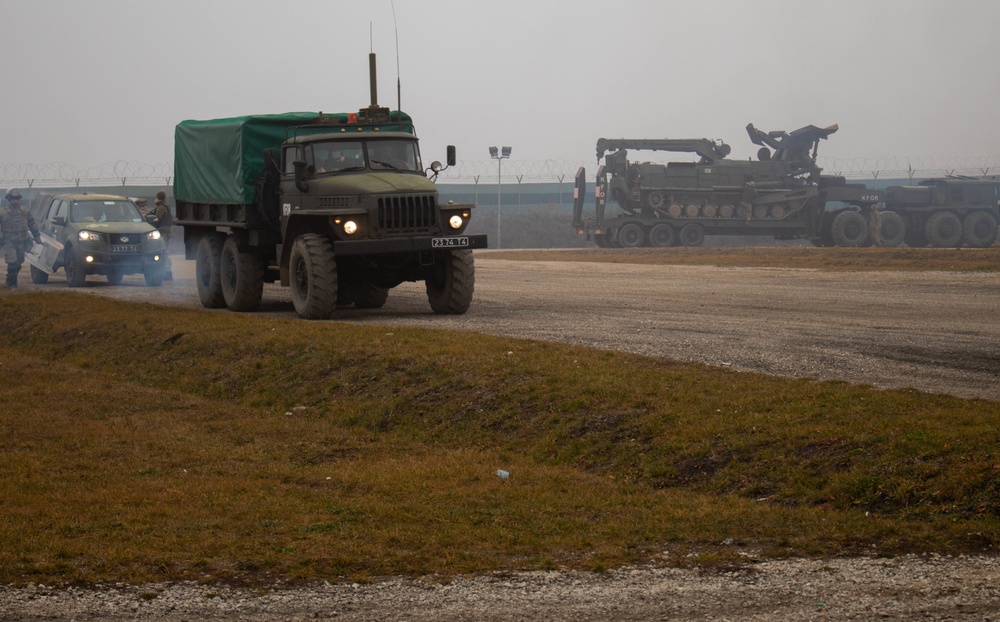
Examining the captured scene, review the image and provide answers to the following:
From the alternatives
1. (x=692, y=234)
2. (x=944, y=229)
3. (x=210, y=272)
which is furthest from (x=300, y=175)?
(x=944, y=229)

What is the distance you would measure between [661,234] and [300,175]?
2952 centimetres

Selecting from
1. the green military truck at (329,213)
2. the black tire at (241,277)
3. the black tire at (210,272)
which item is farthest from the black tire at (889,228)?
the black tire at (241,277)

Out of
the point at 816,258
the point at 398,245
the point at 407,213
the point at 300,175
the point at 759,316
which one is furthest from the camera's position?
the point at 816,258

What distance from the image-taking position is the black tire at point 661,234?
45.6 metres

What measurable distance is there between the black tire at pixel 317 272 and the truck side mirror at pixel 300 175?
67 cm

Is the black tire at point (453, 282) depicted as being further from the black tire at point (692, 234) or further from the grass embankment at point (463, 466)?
the black tire at point (692, 234)

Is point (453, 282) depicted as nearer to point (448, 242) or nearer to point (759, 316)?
point (448, 242)

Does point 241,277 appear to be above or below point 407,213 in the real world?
below

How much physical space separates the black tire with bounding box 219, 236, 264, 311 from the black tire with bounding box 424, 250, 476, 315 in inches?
114

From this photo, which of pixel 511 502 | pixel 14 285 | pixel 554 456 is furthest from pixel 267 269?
pixel 511 502

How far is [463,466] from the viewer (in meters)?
9.61

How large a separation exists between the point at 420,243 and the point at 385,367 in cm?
419

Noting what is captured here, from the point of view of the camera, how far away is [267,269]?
19875 mm

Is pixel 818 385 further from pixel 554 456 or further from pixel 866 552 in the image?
pixel 866 552
